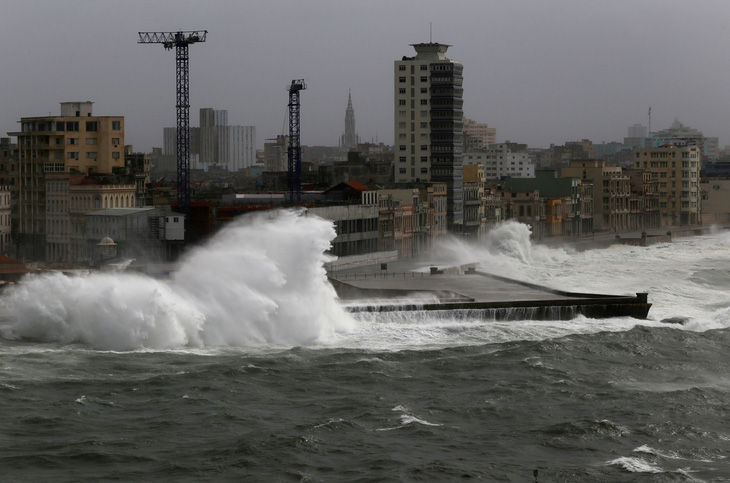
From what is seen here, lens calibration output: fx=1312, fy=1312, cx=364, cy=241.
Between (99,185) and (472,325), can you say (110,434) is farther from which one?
(99,185)

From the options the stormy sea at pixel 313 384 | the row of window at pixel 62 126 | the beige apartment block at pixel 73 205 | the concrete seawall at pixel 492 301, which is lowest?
the stormy sea at pixel 313 384

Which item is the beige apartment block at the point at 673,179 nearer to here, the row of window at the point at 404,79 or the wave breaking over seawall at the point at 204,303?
the row of window at the point at 404,79

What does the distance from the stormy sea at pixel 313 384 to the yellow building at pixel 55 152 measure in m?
35.0

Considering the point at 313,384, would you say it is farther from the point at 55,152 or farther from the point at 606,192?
the point at 606,192

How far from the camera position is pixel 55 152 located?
4031 inches

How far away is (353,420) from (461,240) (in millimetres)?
84717

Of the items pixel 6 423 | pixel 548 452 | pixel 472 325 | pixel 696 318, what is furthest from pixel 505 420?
pixel 696 318

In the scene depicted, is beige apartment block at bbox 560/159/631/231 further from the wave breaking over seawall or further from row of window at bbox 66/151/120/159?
the wave breaking over seawall

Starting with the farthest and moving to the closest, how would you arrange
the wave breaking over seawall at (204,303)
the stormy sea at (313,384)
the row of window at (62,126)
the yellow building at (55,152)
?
the row of window at (62,126)
the yellow building at (55,152)
the wave breaking over seawall at (204,303)
the stormy sea at (313,384)

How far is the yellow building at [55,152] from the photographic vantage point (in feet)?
322

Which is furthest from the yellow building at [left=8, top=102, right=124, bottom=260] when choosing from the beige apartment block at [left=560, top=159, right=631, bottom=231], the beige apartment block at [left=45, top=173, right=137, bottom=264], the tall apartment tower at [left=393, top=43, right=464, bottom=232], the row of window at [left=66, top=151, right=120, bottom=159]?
the beige apartment block at [left=560, top=159, right=631, bottom=231]

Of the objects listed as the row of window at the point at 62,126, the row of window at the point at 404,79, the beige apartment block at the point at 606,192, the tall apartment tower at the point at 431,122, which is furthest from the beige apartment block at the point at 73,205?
the beige apartment block at the point at 606,192

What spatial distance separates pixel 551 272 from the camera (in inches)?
4063

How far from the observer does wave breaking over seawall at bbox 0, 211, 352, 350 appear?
5344 cm
